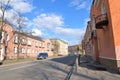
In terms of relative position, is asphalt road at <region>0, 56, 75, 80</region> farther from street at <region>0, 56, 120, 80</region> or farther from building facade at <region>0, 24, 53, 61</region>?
building facade at <region>0, 24, 53, 61</region>

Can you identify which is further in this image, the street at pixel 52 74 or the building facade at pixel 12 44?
the building facade at pixel 12 44

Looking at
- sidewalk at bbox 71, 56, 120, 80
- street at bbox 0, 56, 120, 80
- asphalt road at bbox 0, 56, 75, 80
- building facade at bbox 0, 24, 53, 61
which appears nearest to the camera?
sidewalk at bbox 71, 56, 120, 80

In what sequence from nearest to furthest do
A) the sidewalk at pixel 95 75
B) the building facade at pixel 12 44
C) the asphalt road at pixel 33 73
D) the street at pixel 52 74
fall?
the sidewalk at pixel 95 75 → the street at pixel 52 74 → the asphalt road at pixel 33 73 → the building facade at pixel 12 44

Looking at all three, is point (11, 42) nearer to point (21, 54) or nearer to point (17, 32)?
point (17, 32)

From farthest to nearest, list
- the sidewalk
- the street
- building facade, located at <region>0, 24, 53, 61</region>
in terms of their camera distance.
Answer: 1. building facade, located at <region>0, 24, 53, 61</region>
2. the street
3. the sidewalk

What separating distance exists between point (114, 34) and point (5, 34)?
34.5 m

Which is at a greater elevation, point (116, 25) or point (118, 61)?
point (116, 25)

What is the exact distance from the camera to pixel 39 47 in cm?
7569

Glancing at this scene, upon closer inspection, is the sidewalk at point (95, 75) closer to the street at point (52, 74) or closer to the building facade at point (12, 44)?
the street at point (52, 74)

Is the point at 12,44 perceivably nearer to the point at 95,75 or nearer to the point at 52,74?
the point at 52,74

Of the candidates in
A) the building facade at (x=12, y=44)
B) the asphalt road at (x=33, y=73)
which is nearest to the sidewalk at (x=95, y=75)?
the asphalt road at (x=33, y=73)

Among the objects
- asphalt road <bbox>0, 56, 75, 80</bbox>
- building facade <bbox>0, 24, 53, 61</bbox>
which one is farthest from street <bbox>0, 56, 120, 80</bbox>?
building facade <bbox>0, 24, 53, 61</bbox>

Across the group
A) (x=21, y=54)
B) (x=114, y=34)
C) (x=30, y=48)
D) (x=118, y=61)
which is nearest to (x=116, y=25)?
(x=114, y=34)

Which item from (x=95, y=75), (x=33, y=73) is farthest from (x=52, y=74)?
(x=95, y=75)
